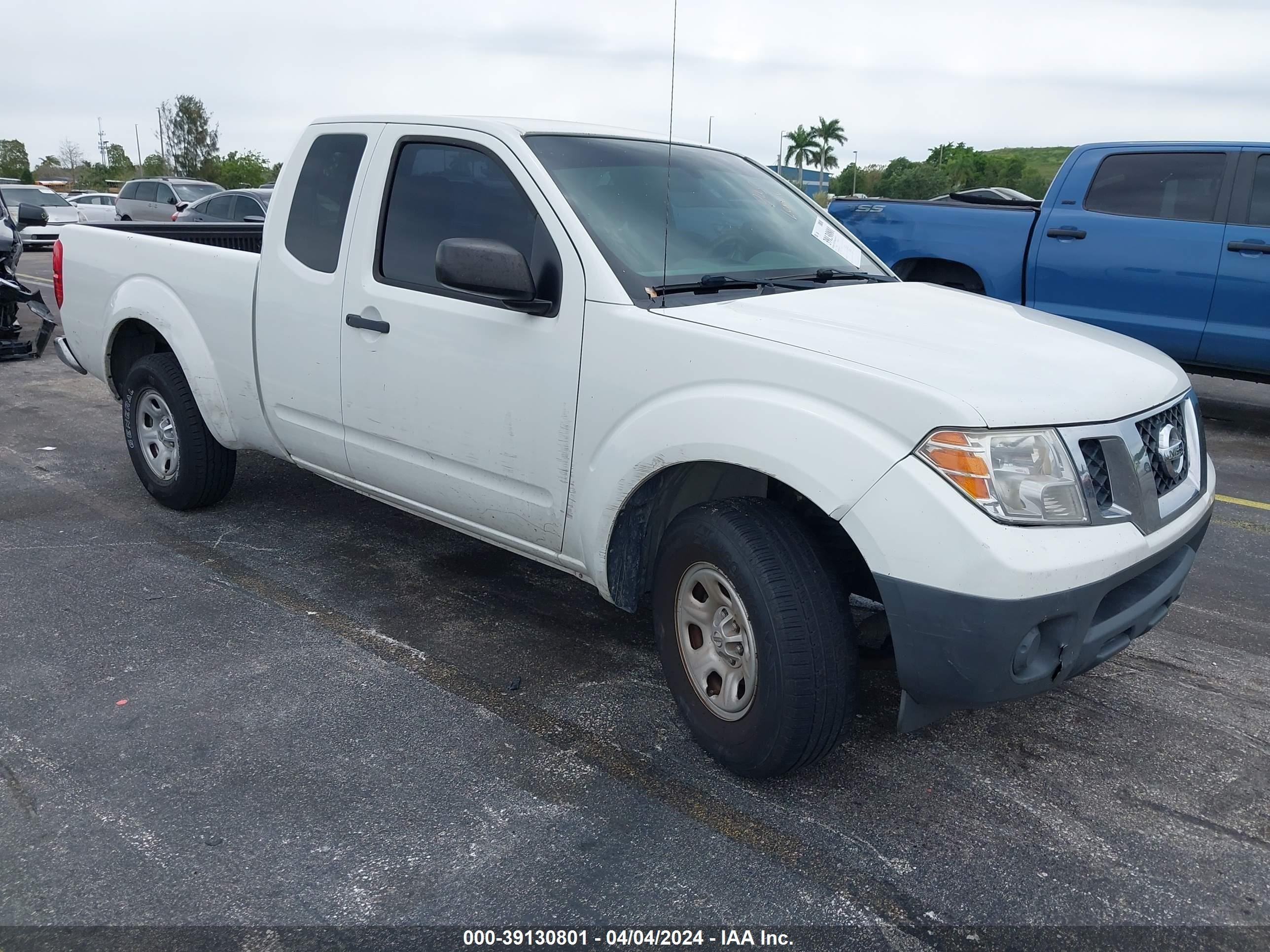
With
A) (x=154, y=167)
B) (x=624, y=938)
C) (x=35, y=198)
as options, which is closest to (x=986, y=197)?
(x=624, y=938)

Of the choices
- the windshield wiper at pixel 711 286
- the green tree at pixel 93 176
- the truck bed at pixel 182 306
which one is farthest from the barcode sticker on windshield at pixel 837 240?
the green tree at pixel 93 176

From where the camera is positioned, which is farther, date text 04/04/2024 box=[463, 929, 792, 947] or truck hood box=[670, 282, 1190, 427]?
truck hood box=[670, 282, 1190, 427]

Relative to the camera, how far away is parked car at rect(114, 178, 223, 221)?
23.3m

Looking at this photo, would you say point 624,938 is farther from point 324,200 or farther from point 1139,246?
point 1139,246

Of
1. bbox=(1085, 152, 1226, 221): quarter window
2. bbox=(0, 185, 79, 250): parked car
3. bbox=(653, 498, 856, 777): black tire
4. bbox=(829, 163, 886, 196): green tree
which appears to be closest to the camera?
bbox=(653, 498, 856, 777): black tire

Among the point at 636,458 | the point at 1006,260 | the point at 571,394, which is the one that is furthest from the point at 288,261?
the point at 1006,260

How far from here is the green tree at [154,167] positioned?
71812 millimetres

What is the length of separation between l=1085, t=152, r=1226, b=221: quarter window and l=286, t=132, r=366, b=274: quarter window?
5.88 metres

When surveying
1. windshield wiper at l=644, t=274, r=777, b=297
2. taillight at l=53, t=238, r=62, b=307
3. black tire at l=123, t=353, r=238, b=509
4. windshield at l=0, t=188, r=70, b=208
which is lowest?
black tire at l=123, t=353, r=238, b=509

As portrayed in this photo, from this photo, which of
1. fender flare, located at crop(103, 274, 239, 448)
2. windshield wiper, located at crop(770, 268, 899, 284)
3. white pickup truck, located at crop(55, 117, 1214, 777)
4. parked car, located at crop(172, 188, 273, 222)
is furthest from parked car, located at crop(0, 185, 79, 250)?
windshield wiper, located at crop(770, 268, 899, 284)

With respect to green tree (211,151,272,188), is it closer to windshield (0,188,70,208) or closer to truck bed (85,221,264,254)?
windshield (0,188,70,208)

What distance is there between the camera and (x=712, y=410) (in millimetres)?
2918

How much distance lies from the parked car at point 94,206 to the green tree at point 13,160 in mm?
50317

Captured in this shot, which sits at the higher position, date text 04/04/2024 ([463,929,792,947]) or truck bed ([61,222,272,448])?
truck bed ([61,222,272,448])
